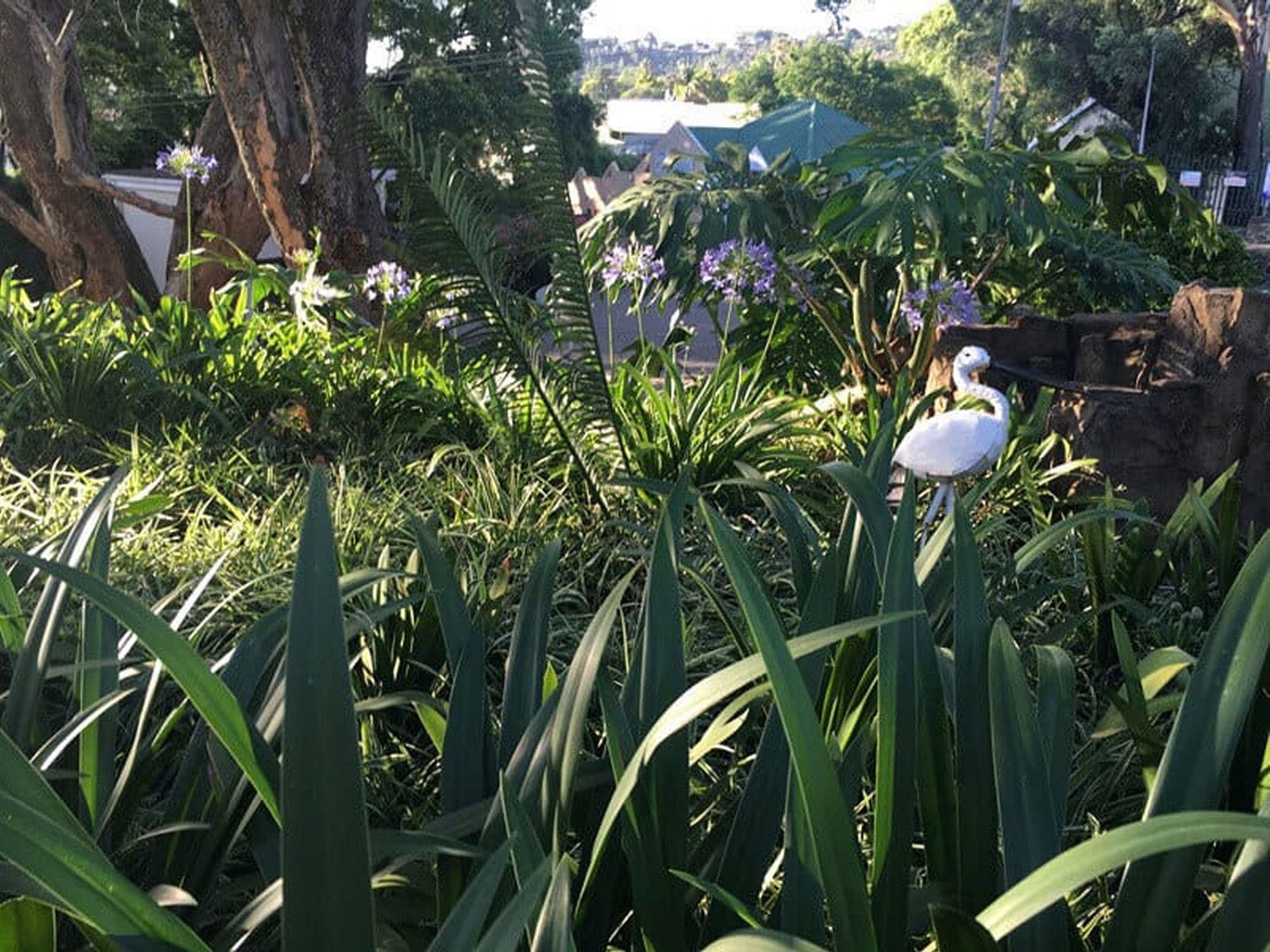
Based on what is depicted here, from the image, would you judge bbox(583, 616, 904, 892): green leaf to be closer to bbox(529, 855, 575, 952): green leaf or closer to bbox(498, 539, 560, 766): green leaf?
bbox(529, 855, 575, 952): green leaf

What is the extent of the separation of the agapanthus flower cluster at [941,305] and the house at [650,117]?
47486 millimetres

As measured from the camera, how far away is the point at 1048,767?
1.25m

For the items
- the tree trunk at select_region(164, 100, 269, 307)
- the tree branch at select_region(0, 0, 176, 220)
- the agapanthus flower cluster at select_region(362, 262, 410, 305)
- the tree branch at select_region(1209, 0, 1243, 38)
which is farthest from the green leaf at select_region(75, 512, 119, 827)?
the tree branch at select_region(1209, 0, 1243, 38)

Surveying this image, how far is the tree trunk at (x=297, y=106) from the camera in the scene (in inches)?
256

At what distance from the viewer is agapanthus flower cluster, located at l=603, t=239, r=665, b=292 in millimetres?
3904

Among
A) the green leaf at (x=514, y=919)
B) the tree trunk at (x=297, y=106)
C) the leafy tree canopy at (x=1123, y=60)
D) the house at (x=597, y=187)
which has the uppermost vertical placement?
the leafy tree canopy at (x=1123, y=60)

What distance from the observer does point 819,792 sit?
1.05m

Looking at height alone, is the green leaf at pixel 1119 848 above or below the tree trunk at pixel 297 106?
below

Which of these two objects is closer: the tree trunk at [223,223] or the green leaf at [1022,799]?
the green leaf at [1022,799]

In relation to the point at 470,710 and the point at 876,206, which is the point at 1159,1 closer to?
the point at 876,206

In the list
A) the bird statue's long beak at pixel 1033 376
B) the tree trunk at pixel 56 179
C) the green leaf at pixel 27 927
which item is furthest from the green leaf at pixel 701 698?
the tree trunk at pixel 56 179

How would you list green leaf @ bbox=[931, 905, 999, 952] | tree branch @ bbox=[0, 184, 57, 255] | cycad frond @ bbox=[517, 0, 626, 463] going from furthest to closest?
tree branch @ bbox=[0, 184, 57, 255]
cycad frond @ bbox=[517, 0, 626, 463]
green leaf @ bbox=[931, 905, 999, 952]

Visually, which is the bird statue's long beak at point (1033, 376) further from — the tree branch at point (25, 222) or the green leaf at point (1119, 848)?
the tree branch at point (25, 222)

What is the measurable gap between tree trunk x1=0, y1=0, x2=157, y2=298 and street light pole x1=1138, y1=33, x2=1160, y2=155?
1119 inches
